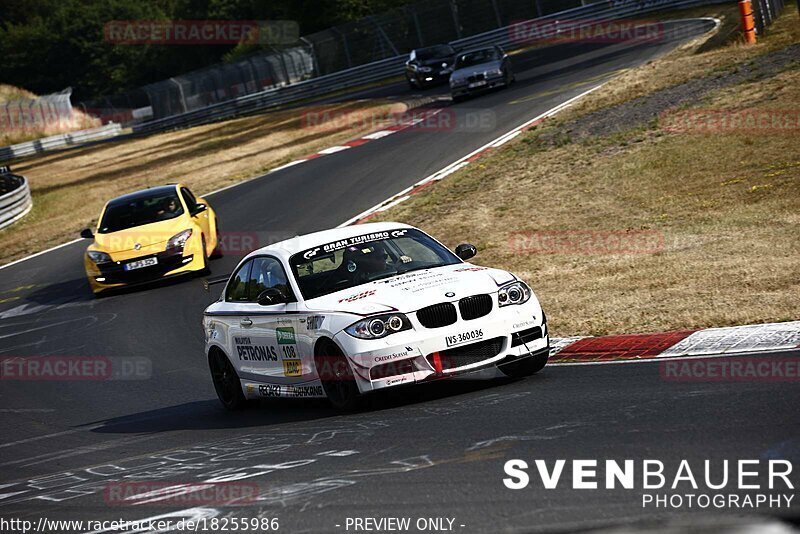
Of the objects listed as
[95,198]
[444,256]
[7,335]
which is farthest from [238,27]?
[444,256]

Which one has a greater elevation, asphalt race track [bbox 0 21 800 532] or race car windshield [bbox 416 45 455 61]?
race car windshield [bbox 416 45 455 61]

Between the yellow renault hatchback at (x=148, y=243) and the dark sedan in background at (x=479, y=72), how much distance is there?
15447 mm

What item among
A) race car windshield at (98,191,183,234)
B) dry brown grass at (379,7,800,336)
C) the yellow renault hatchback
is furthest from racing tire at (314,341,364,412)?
race car windshield at (98,191,183,234)

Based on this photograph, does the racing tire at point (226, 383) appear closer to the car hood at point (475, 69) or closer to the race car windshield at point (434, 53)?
the car hood at point (475, 69)

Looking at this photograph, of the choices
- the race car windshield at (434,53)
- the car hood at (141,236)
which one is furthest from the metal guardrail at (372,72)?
the car hood at (141,236)

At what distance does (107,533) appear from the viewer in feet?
20.8

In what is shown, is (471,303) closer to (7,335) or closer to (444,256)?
(444,256)

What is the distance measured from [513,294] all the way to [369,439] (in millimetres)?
2019

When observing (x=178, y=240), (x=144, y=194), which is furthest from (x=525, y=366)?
(x=144, y=194)

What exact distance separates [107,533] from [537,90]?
90.4ft

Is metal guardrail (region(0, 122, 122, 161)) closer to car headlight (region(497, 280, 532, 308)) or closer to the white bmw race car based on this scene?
the white bmw race car

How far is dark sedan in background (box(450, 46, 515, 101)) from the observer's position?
1342 inches

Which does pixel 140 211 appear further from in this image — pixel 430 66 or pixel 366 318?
pixel 430 66

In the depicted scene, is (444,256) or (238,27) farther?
(238,27)
